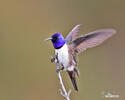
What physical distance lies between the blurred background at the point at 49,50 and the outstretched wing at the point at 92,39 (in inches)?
33.6

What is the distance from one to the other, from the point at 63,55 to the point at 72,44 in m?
0.09

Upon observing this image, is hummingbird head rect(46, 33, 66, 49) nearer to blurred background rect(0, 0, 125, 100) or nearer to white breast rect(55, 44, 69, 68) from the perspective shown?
white breast rect(55, 44, 69, 68)

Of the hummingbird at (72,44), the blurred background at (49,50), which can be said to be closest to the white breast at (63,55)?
the hummingbird at (72,44)

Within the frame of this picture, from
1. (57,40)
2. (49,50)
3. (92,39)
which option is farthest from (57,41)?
(49,50)

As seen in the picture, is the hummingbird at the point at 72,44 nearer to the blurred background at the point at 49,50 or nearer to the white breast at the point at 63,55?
the white breast at the point at 63,55

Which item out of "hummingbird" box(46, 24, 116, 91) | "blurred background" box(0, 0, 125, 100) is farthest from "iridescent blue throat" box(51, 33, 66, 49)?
"blurred background" box(0, 0, 125, 100)

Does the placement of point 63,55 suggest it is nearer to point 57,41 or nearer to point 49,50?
point 57,41

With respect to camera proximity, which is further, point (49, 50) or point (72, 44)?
point (49, 50)

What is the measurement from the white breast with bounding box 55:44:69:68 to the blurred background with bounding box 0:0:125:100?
88cm

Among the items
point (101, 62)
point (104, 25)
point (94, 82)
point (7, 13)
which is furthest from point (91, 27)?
point (7, 13)

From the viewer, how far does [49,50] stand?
2.59 meters

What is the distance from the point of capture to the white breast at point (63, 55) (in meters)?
1.59

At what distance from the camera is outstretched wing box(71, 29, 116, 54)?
1.57 m

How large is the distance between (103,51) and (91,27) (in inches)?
10.8
